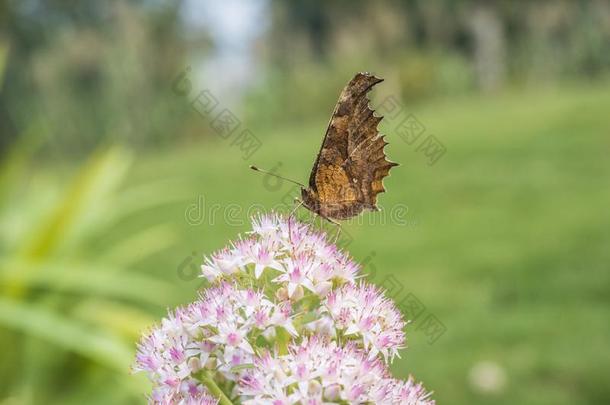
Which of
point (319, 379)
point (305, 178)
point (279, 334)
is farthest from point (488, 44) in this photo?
point (319, 379)

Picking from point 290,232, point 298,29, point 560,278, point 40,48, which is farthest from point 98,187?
point 298,29

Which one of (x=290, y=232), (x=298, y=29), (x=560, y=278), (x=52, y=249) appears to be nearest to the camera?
(x=290, y=232)

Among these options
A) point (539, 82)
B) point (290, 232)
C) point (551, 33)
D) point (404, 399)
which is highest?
point (551, 33)

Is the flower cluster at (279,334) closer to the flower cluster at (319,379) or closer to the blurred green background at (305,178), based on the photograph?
the flower cluster at (319,379)

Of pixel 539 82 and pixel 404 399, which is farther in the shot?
pixel 539 82

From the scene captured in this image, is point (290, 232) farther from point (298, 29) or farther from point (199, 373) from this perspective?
point (298, 29)

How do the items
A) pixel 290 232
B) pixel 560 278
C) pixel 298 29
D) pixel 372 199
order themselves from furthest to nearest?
pixel 298 29
pixel 560 278
pixel 372 199
pixel 290 232

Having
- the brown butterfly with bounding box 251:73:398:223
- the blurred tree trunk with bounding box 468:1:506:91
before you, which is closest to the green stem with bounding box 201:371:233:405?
the brown butterfly with bounding box 251:73:398:223

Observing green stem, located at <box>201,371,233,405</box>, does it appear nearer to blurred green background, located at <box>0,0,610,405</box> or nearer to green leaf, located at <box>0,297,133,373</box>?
blurred green background, located at <box>0,0,610,405</box>

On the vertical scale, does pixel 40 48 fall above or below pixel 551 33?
above
